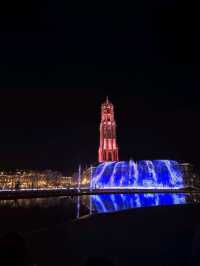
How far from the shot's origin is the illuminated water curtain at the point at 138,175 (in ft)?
302

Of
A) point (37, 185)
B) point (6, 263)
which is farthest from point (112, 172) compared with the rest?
point (6, 263)

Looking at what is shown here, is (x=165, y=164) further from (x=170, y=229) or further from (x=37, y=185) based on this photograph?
(x=170, y=229)

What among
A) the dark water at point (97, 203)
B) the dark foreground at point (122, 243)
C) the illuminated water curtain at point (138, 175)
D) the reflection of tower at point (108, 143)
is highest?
the reflection of tower at point (108, 143)

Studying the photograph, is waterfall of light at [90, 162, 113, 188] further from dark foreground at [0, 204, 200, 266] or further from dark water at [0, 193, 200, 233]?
dark foreground at [0, 204, 200, 266]

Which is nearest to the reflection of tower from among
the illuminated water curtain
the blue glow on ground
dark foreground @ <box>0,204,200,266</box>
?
the illuminated water curtain

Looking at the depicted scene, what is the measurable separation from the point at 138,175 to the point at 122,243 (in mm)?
88358

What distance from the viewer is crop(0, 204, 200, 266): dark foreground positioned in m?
7.06

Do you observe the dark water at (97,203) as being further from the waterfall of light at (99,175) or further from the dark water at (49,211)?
the waterfall of light at (99,175)

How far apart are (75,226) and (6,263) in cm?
878

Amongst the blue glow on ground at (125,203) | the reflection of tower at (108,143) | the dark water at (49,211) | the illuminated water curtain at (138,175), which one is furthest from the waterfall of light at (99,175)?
the dark water at (49,211)

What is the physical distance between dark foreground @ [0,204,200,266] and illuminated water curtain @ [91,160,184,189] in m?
79.1

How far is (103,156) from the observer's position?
374 feet

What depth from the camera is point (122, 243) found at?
867cm

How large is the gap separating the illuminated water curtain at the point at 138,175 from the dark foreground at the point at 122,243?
79065 millimetres
